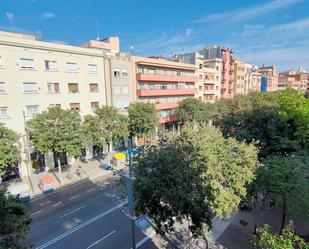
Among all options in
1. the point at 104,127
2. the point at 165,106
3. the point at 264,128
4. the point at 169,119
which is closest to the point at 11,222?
the point at 104,127

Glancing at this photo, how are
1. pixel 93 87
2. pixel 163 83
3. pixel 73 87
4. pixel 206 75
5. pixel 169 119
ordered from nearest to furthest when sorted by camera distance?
pixel 73 87
pixel 93 87
pixel 163 83
pixel 169 119
pixel 206 75

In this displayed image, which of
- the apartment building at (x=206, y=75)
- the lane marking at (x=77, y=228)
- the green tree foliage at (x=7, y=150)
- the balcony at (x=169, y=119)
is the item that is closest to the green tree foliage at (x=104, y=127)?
the green tree foliage at (x=7, y=150)

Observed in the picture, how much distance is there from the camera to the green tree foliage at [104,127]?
2473 cm

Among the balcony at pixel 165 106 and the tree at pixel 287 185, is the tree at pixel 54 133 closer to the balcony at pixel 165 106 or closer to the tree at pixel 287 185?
the tree at pixel 287 185

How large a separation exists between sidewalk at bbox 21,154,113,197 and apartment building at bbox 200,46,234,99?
46.1 metres

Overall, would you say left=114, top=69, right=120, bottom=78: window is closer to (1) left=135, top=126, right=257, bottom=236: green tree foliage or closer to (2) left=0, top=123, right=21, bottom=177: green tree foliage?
(2) left=0, top=123, right=21, bottom=177: green tree foliage

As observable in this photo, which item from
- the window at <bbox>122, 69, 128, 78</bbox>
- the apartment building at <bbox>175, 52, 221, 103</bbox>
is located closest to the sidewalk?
the window at <bbox>122, 69, 128, 78</bbox>

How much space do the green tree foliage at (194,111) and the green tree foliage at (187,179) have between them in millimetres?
29118

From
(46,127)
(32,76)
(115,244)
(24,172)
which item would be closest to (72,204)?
(115,244)

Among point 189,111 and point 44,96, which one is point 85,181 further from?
point 189,111

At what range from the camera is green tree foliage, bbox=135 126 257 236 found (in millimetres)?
8320

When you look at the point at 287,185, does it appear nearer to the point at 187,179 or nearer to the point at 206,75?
the point at 187,179

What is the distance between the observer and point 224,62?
59.0 meters

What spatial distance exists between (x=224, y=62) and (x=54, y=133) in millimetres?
52162
